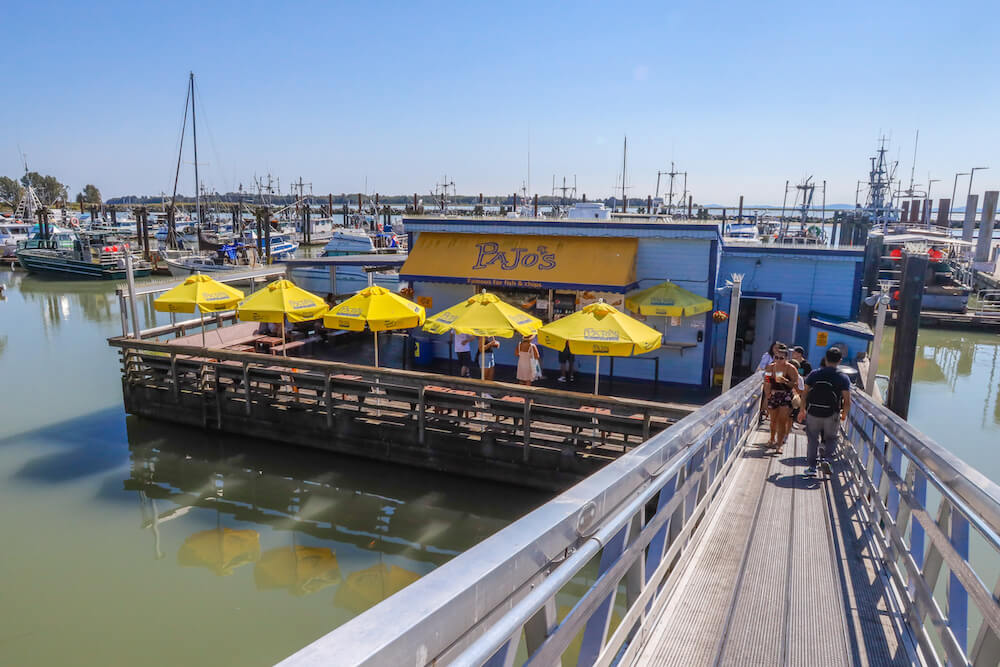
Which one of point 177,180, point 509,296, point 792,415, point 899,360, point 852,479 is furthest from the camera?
point 177,180

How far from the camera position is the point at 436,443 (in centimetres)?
1113

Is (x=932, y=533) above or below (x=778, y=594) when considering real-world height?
above

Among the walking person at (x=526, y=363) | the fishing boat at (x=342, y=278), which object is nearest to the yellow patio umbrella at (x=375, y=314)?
the walking person at (x=526, y=363)

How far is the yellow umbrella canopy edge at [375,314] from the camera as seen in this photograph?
1176 cm

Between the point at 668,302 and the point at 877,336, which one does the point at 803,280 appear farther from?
the point at 668,302

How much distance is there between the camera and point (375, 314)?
11828 millimetres

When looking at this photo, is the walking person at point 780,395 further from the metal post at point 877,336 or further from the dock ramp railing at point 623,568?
the metal post at point 877,336

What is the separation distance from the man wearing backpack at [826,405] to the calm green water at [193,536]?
457cm

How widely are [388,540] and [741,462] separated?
5.13 meters

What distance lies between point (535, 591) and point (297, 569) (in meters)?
8.00

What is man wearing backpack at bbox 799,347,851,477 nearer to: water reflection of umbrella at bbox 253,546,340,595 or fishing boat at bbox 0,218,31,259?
water reflection of umbrella at bbox 253,546,340,595

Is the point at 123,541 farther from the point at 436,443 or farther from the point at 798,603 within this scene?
the point at 798,603

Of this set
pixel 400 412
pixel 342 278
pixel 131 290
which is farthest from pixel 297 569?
pixel 342 278

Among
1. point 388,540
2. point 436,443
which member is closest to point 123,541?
point 388,540
